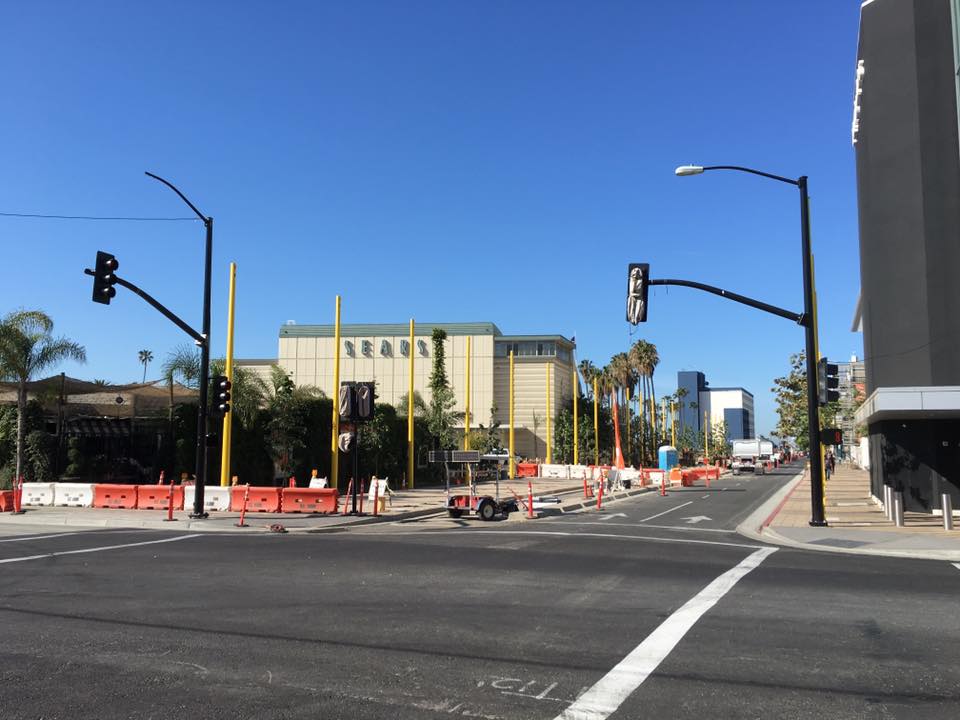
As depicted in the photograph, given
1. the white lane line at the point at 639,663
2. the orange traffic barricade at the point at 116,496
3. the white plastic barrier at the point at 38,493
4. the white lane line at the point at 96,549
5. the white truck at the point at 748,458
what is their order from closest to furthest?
the white lane line at the point at 639,663
the white lane line at the point at 96,549
the orange traffic barricade at the point at 116,496
the white plastic barrier at the point at 38,493
the white truck at the point at 748,458

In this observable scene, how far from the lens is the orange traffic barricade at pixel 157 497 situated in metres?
26.0

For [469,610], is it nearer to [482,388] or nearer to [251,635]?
[251,635]

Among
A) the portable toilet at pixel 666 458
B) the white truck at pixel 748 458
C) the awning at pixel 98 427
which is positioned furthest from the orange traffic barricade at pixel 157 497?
the white truck at pixel 748 458

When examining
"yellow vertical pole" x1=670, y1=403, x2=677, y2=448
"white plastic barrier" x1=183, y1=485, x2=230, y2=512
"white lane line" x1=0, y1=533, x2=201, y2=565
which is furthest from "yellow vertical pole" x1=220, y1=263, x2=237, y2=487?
"yellow vertical pole" x1=670, y1=403, x2=677, y2=448

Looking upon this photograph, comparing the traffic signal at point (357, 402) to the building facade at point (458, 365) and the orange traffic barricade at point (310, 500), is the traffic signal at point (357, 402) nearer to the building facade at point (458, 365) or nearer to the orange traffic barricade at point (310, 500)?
the orange traffic barricade at point (310, 500)

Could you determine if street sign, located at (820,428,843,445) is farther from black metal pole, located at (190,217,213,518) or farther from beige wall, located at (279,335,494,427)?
beige wall, located at (279,335,494,427)

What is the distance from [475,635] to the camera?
7906mm

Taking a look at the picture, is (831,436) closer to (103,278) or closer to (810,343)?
(810,343)

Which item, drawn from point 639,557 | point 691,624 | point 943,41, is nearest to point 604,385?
point 943,41

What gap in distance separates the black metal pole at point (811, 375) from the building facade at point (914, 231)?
A: 507 centimetres

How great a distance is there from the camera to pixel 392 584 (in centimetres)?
1105

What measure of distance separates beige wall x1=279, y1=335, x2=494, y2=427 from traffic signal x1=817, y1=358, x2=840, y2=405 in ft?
228

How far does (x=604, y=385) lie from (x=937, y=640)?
87.0m

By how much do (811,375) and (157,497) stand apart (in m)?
20.8
